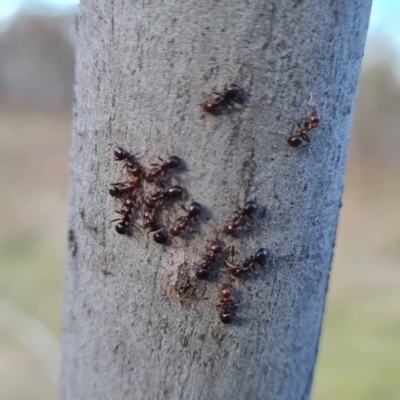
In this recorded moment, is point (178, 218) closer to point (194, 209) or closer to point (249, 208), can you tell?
point (194, 209)

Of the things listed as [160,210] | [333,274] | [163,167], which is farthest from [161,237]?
[333,274]

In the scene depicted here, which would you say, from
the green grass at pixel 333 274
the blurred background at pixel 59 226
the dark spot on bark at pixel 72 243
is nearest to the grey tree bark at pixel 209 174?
the dark spot on bark at pixel 72 243

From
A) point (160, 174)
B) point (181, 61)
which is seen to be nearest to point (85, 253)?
point (160, 174)

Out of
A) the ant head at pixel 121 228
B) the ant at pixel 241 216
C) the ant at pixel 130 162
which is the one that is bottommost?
the ant head at pixel 121 228

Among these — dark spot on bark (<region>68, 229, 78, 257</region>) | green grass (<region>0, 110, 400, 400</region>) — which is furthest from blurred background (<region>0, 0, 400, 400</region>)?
dark spot on bark (<region>68, 229, 78, 257</region>)

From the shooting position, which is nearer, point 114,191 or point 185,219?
point 185,219

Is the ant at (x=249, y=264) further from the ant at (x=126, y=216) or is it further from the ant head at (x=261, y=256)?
the ant at (x=126, y=216)
